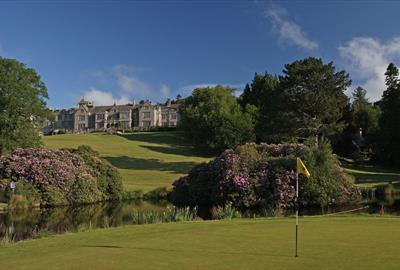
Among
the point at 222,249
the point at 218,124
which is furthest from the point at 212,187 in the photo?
the point at 218,124

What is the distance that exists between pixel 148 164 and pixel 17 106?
25164 mm

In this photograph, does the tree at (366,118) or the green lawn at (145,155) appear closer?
the green lawn at (145,155)

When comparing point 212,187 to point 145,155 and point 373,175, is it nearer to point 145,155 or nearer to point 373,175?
point 373,175

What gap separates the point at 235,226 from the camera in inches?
744

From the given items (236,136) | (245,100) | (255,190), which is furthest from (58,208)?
(245,100)

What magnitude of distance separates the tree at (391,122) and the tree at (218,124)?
84.7 feet

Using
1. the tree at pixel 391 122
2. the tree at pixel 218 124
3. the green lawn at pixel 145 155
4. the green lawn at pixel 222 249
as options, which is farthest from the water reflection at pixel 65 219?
the tree at pixel 218 124

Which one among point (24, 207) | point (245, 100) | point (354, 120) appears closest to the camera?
point (24, 207)

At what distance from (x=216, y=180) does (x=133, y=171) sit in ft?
82.4

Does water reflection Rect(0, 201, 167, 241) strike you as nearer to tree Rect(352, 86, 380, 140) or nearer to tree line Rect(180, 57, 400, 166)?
tree line Rect(180, 57, 400, 166)

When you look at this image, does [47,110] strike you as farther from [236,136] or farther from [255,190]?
[236,136]

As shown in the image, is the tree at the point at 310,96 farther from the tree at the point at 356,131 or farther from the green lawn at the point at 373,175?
the tree at the point at 356,131

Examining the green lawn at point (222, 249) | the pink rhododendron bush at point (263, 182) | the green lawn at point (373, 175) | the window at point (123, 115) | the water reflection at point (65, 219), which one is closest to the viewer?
the green lawn at point (222, 249)

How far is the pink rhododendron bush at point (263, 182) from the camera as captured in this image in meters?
38.4
